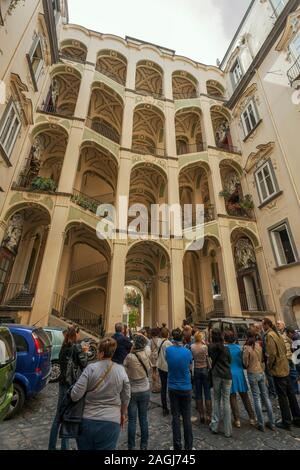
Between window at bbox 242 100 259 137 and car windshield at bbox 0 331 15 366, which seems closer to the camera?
car windshield at bbox 0 331 15 366

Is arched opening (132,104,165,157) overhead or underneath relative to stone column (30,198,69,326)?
overhead

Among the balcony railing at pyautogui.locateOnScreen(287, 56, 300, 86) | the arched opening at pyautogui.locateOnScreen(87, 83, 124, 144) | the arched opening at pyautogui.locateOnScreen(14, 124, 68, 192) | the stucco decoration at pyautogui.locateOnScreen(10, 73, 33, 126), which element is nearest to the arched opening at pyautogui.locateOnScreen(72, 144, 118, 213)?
the arched opening at pyautogui.locateOnScreen(14, 124, 68, 192)

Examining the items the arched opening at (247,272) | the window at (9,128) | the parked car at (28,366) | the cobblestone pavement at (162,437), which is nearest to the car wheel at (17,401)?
→ the parked car at (28,366)

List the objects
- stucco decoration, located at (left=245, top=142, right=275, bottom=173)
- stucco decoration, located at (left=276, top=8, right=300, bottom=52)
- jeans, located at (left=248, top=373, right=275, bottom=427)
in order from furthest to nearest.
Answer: stucco decoration, located at (left=245, top=142, right=275, bottom=173), stucco decoration, located at (left=276, top=8, right=300, bottom=52), jeans, located at (left=248, top=373, right=275, bottom=427)

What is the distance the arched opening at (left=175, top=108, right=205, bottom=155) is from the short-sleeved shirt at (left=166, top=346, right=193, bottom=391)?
19.8m

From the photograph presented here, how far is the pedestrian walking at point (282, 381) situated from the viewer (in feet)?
14.0

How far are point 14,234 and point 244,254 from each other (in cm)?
1391

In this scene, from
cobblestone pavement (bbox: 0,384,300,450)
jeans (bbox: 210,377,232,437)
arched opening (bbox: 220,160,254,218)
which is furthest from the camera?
arched opening (bbox: 220,160,254,218)

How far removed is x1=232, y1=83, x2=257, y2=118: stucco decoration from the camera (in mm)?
16873

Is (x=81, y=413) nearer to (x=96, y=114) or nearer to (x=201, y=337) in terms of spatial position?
(x=201, y=337)

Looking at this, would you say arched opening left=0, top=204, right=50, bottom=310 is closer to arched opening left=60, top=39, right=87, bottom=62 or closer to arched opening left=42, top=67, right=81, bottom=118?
arched opening left=42, top=67, right=81, bottom=118

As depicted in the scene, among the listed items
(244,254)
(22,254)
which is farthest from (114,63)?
(244,254)

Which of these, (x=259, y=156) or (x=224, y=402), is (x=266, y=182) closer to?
(x=259, y=156)
